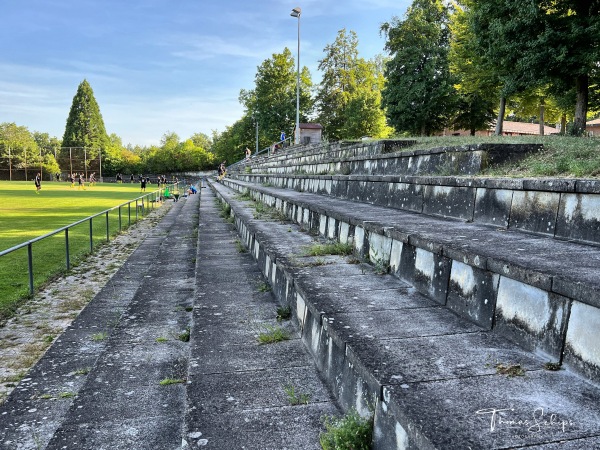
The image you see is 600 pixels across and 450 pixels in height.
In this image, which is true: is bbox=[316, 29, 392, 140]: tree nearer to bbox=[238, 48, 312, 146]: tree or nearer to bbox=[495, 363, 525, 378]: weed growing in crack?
bbox=[238, 48, 312, 146]: tree

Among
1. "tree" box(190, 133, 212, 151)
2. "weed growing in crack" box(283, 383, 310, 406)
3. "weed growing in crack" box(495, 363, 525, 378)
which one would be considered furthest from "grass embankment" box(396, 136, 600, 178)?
"tree" box(190, 133, 212, 151)

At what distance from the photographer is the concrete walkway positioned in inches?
80.4

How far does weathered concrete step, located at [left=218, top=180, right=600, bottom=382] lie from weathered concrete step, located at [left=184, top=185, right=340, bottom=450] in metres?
0.88

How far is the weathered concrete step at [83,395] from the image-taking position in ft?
8.05

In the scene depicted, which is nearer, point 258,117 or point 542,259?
point 542,259

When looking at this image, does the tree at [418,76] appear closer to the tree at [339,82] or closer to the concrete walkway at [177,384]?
the tree at [339,82]

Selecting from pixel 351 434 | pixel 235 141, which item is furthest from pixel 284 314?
pixel 235 141

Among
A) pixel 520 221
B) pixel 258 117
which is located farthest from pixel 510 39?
pixel 258 117

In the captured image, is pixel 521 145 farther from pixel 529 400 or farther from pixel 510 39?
pixel 510 39

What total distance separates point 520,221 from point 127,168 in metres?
99.1

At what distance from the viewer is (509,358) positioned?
1.77m

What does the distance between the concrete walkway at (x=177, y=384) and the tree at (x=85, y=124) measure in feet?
332

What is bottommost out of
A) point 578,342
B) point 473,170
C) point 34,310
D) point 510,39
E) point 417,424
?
point 34,310

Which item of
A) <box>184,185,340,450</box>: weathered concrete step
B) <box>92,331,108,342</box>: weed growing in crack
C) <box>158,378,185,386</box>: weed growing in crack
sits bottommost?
<box>92,331,108,342</box>: weed growing in crack
